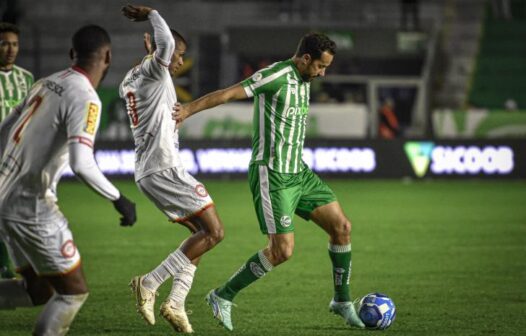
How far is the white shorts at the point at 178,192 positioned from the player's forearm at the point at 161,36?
951 millimetres

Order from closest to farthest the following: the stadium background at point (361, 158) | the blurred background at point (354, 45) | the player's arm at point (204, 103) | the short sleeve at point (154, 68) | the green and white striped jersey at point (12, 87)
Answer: the short sleeve at point (154, 68) < the player's arm at point (204, 103) < the stadium background at point (361, 158) < the green and white striped jersey at point (12, 87) < the blurred background at point (354, 45)

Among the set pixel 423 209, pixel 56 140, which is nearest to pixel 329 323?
pixel 56 140

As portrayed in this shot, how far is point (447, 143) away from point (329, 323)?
15.8 meters

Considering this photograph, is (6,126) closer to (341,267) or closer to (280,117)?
(280,117)

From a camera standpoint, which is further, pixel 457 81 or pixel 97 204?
pixel 457 81

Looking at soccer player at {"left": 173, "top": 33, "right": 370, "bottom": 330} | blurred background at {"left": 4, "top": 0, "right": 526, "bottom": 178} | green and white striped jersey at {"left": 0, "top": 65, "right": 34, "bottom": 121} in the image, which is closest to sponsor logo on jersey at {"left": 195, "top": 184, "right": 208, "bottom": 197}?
soccer player at {"left": 173, "top": 33, "right": 370, "bottom": 330}

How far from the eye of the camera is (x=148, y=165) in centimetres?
812

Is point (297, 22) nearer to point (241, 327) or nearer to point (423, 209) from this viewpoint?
point (423, 209)

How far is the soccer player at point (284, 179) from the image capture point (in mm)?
8203

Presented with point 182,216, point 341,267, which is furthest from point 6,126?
point 341,267

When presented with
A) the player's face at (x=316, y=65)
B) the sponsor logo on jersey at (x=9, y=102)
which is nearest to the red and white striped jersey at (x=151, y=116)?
the player's face at (x=316, y=65)

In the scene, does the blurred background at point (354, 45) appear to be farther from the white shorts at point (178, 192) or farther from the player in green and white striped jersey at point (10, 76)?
the white shorts at point (178, 192)

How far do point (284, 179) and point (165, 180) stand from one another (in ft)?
3.04

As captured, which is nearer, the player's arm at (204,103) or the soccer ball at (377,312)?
the player's arm at (204,103)
